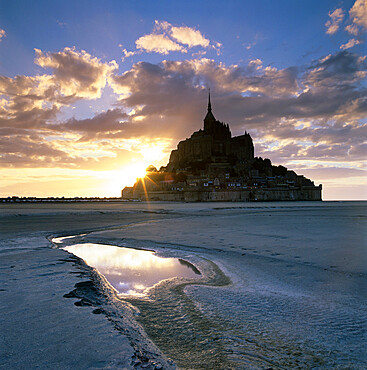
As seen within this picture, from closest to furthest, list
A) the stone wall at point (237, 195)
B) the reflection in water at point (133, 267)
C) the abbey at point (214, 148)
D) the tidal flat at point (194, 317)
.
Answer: the tidal flat at point (194, 317), the reflection in water at point (133, 267), the stone wall at point (237, 195), the abbey at point (214, 148)

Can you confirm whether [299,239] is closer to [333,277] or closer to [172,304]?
[333,277]

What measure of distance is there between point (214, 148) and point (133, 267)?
140 m

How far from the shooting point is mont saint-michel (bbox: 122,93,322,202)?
386ft

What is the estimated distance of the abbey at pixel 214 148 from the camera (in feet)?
462

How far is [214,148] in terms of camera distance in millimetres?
143500

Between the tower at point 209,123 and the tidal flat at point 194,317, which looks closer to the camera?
the tidal flat at point 194,317

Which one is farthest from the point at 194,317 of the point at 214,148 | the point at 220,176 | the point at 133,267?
the point at 214,148

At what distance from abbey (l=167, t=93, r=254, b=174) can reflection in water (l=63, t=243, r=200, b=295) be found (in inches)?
5005

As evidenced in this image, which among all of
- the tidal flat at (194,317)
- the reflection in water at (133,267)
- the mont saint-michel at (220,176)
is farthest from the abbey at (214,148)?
the tidal flat at (194,317)

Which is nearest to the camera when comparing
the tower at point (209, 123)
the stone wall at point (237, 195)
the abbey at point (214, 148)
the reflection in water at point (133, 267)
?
the reflection in water at point (133, 267)

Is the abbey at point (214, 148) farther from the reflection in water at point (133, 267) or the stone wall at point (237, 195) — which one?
the reflection in water at point (133, 267)

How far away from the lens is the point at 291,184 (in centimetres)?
13450

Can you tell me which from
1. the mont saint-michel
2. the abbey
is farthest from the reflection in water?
the abbey

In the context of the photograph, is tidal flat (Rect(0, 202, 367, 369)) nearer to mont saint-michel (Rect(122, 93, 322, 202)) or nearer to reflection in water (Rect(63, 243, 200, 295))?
reflection in water (Rect(63, 243, 200, 295))
